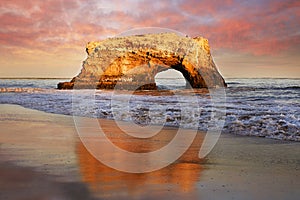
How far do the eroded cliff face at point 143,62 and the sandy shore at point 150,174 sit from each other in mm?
27060

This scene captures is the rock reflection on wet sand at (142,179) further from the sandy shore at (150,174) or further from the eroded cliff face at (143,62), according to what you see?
the eroded cliff face at (143,62)

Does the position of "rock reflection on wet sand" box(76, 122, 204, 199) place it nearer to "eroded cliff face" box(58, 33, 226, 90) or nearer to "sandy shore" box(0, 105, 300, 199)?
"sandy shore" box(0, 105, 300, 199)

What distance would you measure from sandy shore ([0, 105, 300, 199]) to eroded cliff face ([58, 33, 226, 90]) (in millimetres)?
27060

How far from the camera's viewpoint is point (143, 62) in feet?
109

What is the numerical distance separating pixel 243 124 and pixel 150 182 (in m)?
4.77

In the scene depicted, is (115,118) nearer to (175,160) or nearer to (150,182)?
(175,160)

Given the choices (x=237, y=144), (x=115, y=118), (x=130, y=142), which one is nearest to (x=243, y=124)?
(x=237, y=144)

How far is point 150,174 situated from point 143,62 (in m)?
30.2

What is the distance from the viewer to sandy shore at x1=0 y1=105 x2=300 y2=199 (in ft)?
8.77

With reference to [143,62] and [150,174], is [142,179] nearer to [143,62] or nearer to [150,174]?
[150,174]

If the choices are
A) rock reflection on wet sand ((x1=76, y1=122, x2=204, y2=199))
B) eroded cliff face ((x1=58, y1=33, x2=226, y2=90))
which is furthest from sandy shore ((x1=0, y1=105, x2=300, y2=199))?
eroded cliff face ((x1=58, y1=33, x2=226, y2=90))

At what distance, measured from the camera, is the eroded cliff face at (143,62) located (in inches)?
1251

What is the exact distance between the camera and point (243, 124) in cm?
728

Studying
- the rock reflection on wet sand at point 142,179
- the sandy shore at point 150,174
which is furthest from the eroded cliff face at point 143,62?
the rock reflection on wet sand at point 142,179
